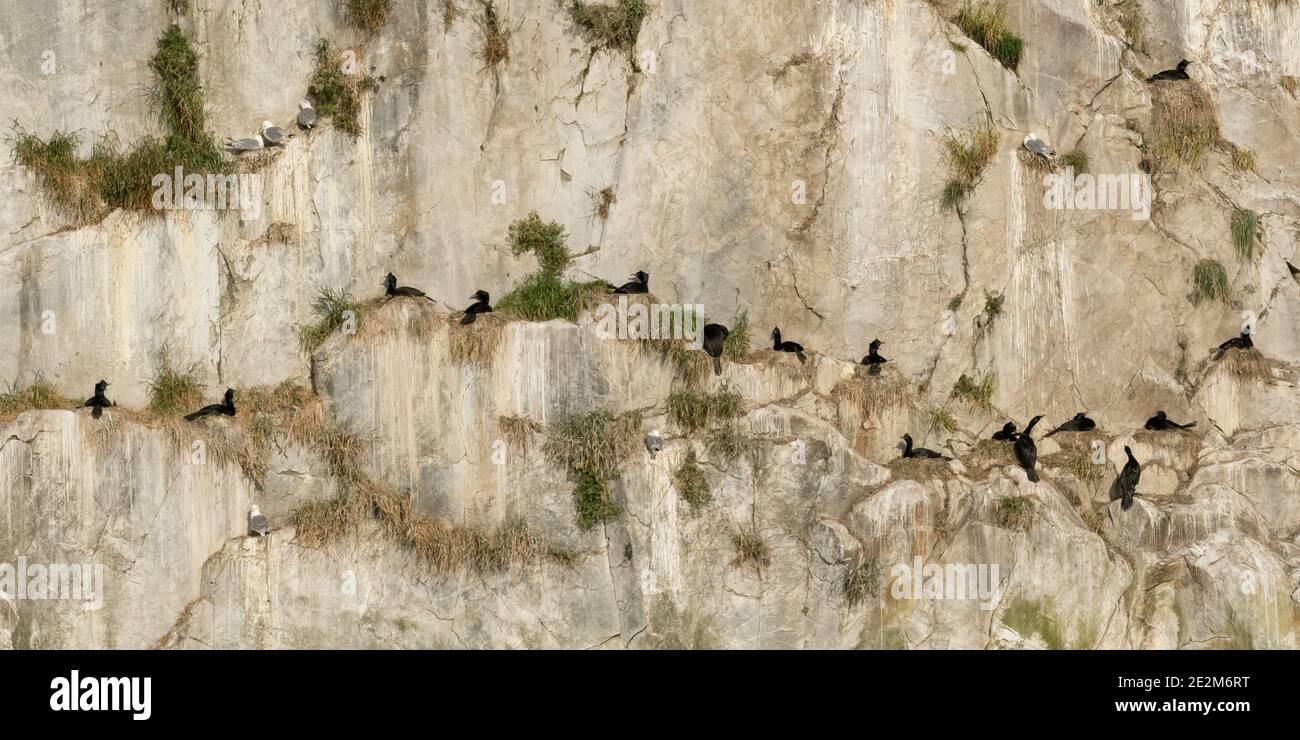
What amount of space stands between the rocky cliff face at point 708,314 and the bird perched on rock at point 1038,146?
161mm

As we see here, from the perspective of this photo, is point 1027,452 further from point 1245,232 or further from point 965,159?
point 1245,232

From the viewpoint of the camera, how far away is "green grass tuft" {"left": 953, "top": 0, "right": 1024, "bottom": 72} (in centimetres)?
2023

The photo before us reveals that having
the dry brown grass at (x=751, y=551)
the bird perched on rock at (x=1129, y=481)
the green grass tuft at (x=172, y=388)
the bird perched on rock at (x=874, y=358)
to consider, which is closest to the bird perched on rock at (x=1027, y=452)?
the bird perched on rock at (x=1129, y=481)

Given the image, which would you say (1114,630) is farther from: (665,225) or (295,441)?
(295,441)

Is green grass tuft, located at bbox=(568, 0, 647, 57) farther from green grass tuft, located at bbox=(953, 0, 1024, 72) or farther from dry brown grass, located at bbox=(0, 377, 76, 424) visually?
dry brown grass, located at bbox=(0, 377, 76, 424)

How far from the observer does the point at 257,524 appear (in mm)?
18594

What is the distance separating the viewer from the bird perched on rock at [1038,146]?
1991 centimetres

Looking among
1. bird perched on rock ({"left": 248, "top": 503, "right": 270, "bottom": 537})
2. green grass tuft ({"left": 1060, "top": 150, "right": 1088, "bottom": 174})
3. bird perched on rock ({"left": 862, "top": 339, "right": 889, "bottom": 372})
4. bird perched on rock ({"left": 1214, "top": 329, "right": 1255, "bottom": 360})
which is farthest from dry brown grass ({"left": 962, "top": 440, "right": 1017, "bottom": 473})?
bird perched on rock ({"left": 248, "top": 503, "right": 270, "bottom": 537})

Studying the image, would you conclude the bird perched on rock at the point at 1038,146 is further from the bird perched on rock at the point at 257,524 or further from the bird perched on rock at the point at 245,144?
the bird perched on rock at the point at 257,524

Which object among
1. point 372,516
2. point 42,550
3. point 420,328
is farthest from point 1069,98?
point 42,550

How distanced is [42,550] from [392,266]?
4912 mm

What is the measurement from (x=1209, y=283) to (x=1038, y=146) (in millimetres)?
2717

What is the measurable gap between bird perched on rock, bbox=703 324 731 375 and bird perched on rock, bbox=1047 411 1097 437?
405 cm

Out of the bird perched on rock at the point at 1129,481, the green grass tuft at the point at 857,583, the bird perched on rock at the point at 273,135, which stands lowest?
the green grass tuft at the point at 857,583
